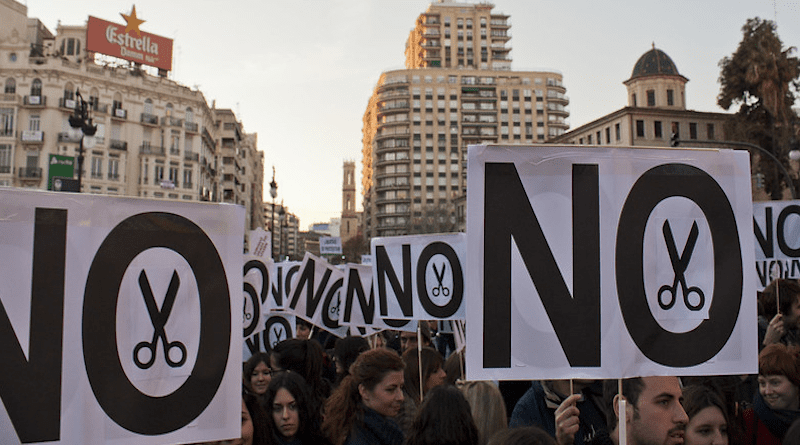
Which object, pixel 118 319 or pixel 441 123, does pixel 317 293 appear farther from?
pixel 441 123

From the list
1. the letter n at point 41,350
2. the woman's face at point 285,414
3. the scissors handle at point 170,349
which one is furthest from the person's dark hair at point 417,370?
the letter n at point 41,350

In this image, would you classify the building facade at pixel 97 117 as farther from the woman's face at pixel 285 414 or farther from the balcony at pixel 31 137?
the woman's face at pixel 285 414

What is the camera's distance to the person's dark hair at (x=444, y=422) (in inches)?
137

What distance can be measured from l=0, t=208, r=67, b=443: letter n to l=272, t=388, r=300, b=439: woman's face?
1.90m

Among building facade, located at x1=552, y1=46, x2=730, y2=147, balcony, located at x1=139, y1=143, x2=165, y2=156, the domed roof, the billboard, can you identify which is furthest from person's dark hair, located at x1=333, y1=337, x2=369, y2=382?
the domed roof

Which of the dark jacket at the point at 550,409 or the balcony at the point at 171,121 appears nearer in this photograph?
the dark jacket at the point at 550,409

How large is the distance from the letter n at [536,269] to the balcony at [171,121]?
59.5 metres

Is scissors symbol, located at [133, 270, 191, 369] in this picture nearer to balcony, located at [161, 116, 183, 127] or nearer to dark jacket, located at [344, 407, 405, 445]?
dark jacket, located at [344, 407, 405, 445]

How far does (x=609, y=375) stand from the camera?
Result: 10.2 ft

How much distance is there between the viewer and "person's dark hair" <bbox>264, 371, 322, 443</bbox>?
4.58m

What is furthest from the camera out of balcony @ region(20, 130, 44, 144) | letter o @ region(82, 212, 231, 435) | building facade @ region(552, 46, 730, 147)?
building facade @ region(552, 46, 730, 147)

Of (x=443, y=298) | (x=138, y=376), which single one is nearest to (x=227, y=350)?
(x=138, y=376)

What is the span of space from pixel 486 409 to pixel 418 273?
2964 mm

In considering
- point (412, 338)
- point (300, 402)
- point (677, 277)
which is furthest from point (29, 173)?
point (677, 277)
